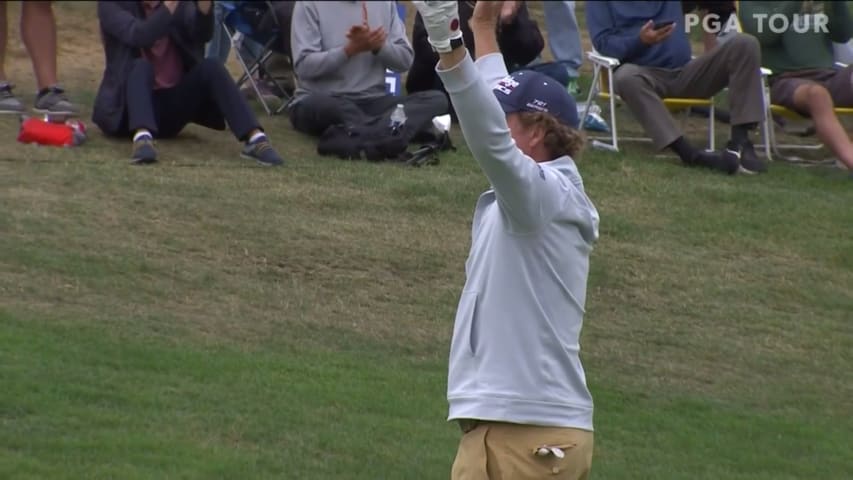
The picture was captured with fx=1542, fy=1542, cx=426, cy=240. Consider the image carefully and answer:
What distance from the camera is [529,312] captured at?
4.06 metres

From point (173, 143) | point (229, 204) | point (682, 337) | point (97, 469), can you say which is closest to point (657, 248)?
point (682, 337)

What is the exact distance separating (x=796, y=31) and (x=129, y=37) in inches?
204

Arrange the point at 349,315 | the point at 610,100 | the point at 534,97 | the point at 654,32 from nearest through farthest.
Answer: the point at 534,97 < the point at 349,315 < the point at 654,32 < the point at 610,100

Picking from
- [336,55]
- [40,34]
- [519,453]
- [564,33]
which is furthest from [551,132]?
[564,33]

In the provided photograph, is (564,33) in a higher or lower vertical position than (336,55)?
lower

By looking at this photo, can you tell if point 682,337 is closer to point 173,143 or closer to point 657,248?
point 657,248

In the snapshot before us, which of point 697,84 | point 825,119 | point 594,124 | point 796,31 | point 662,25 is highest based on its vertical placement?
point 662,25

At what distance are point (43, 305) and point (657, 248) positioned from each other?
3.76 meters

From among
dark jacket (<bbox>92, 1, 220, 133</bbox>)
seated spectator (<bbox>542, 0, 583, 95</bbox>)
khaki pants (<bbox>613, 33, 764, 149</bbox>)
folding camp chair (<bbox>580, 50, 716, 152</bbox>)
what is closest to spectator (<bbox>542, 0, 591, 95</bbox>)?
seated spectator (<bbox>542, 0, 583, 95</bbox>)

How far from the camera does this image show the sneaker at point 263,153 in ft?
33.5

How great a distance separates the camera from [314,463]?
6.12m

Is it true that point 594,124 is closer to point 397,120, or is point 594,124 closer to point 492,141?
point 397,120

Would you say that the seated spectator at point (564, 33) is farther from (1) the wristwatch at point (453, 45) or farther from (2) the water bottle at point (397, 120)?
(1) the wristwatch at point (453, 45)

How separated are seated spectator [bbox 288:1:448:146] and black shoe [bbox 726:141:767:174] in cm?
218
